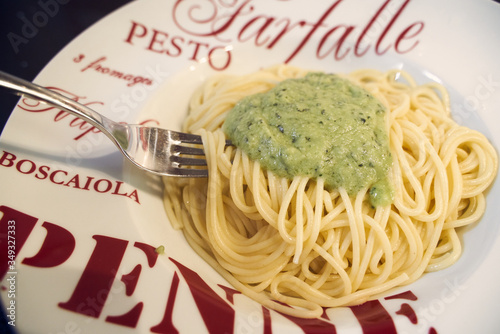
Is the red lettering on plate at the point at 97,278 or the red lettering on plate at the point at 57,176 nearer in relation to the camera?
the red lettering on plate at the point at 97,278

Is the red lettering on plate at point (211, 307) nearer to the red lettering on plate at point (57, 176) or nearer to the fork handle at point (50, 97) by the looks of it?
the red lettering on plate at point (57, 176)

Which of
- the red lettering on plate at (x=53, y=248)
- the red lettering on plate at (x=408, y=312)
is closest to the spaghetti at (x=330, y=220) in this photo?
the red lettering on plate at (x=408, y=312)

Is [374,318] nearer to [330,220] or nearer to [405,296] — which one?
[405,296]

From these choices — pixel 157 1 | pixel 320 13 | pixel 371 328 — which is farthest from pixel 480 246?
pixel 157 1

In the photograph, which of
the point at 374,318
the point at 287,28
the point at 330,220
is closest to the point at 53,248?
the point at 330,220

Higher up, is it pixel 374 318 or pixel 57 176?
pixel 57 176
